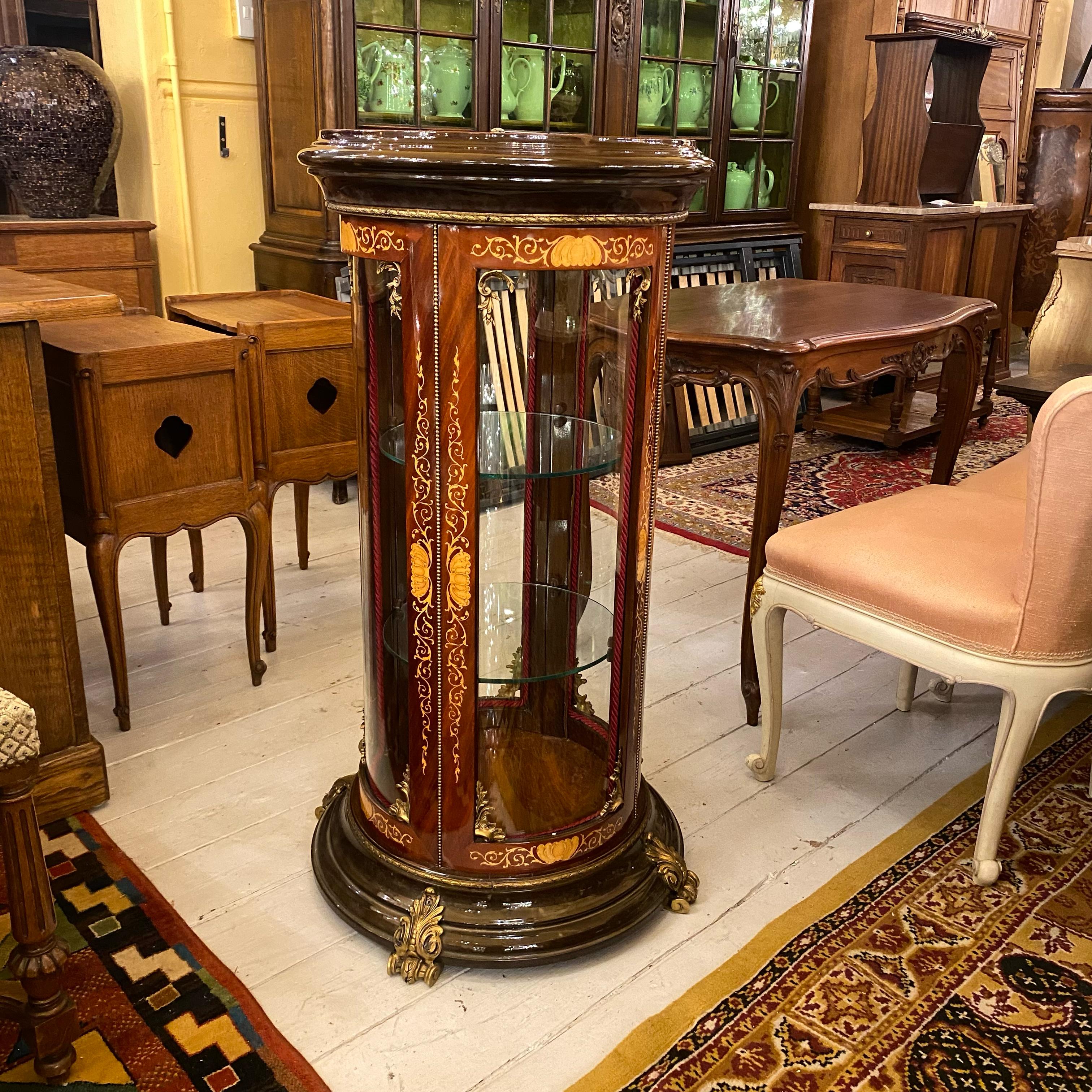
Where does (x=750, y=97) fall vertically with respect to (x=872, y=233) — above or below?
above

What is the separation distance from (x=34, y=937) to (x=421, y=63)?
302 centimetres

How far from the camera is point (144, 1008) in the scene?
1603 mm

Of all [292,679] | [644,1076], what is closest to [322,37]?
[292,679]

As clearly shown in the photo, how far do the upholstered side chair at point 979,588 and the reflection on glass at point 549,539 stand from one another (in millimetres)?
427

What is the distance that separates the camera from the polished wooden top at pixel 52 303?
1.76 metres

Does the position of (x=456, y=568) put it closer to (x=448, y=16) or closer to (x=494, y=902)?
(x=494, y=902)

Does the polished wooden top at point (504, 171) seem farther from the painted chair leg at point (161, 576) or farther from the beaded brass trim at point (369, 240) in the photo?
the painted chair leg at point (161, 576)

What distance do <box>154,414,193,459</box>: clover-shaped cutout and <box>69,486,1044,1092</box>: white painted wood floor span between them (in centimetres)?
59

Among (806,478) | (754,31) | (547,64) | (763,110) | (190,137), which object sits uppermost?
(754,31)

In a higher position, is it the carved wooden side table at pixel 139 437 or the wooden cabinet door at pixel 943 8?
the wooden cabinet door at pixel 943 8

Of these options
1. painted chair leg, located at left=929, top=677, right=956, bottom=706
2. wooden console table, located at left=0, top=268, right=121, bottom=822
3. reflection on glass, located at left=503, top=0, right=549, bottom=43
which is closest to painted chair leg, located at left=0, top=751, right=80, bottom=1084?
wooden console table, located at left=0, top=268, right=121, bottom=822

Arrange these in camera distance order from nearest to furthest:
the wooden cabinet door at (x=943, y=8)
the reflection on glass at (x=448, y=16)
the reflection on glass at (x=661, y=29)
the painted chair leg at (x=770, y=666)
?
the painted chair leg at (x=770, y=666) → the reflection on glass at (x=448, y=16) → the reflection on glass at (x=661, y=29) → the wooden cabinet door at (x=943, y=8)

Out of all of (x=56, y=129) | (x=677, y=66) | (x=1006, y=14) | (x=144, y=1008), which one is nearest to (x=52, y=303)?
(x=144, y=1008)

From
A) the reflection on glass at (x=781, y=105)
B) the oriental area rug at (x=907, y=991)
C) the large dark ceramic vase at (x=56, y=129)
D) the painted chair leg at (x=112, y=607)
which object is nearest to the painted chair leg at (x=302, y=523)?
the painted chair leg at (x=112, y=607)
